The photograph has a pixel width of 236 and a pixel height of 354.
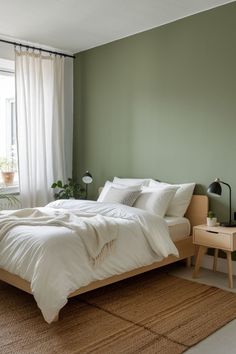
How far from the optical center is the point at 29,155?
509 cm

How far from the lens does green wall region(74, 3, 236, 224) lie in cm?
397

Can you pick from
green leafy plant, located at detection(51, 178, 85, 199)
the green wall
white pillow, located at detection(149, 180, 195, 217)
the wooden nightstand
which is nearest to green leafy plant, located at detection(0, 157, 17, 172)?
green leafy plant, located at detection(51, 178, 85, 199)

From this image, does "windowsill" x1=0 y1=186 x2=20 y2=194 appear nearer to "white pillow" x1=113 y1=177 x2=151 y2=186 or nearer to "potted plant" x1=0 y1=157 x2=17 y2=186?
"potted plant" x1=0 y1=157 x2=17 y2=186

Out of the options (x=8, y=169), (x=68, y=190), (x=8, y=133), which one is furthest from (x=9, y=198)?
(x=8, y=133)

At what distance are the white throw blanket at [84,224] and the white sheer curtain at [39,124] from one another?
1493 mm

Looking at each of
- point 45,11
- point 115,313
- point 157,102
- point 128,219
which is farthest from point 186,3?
point 115,313

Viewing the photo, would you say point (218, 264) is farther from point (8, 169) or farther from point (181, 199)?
point (8, 169)

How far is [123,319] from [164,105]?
8.48 ft

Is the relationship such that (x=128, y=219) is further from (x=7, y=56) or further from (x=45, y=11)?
(x=7, y=56)

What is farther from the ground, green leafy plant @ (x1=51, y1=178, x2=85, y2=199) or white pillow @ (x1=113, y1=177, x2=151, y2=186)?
white pillow @ (x1=113, y1=177, x2=151, y2=186)

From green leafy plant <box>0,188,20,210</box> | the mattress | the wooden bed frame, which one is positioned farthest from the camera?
green leafy plant <box>0,188,20,210</box>

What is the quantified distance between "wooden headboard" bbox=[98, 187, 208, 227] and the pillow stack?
0.31 ft

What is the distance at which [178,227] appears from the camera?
400 centimetres

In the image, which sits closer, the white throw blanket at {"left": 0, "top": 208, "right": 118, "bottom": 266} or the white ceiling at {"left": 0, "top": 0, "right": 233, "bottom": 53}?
the white throw blanket at {"left": 0, "top": 208, "right": 118, "bottom": 266}
